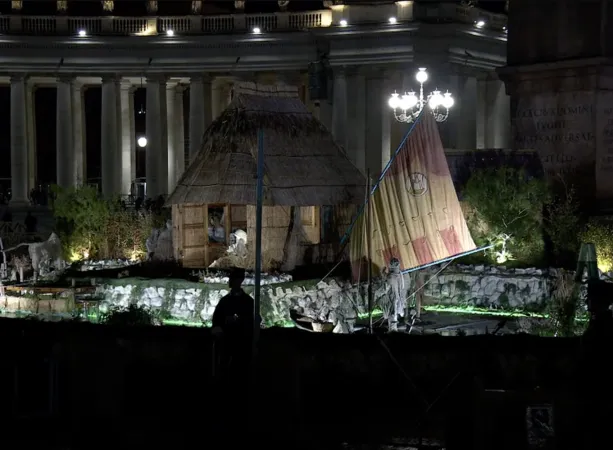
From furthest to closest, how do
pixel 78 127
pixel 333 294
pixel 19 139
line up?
pixel 78 127, pixel 19 139, pixel 333 294

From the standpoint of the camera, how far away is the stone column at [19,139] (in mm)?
78500

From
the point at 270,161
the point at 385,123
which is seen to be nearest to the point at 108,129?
the point at 385,123

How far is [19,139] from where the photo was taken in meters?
79.1

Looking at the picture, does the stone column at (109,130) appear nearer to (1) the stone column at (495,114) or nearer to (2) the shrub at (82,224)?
(1) the stone column at (495,114)

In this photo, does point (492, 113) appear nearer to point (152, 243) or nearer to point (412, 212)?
point (152, 243)

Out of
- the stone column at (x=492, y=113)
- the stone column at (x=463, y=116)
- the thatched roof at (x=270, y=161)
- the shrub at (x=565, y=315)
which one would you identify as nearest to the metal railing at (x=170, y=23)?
the stone column at (x=492, y=113)

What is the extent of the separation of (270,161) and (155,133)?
149 ft

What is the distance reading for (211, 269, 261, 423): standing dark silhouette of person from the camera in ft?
61.1

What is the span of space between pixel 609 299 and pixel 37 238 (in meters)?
44.6

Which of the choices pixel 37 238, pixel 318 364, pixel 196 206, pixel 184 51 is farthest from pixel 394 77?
pixel 318 364

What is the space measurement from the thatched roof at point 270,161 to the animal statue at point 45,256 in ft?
22.0

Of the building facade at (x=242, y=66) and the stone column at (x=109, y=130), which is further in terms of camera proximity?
the stone column at (x=109, y=130)

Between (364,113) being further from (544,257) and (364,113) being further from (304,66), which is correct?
(544,257)

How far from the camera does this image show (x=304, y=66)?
78188 millimetres
